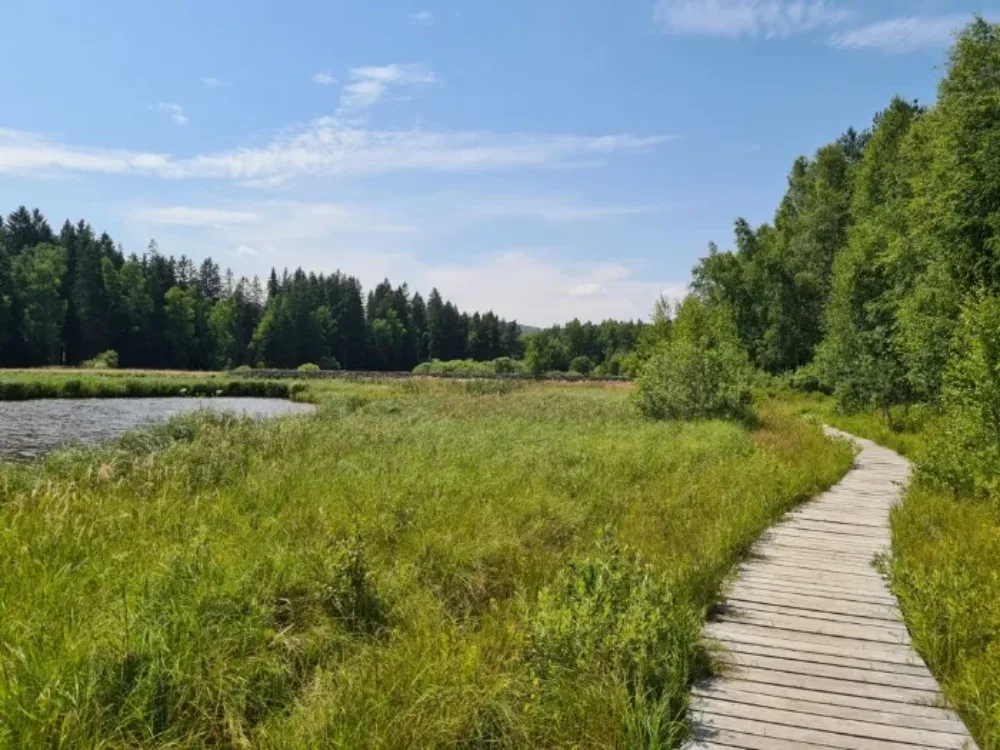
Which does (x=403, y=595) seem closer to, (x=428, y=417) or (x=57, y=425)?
(x=428, y=417)

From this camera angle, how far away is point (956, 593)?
15.9ft

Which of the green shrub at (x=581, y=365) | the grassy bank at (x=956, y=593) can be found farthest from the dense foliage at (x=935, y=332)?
the green shrub at (x=581, y=365)

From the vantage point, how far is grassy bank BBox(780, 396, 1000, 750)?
12.7 feet

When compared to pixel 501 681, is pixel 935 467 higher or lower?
higher

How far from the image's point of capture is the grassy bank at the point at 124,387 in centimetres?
3562

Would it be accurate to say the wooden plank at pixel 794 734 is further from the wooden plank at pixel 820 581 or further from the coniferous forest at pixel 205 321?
the coniferous forest at pixel 205 321

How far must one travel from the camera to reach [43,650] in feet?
12.3

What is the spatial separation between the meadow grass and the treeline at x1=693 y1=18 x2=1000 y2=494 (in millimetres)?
2720

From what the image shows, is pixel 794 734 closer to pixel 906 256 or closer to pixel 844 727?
pixel 844 727

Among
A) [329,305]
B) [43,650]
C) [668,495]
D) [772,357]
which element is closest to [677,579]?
[668,495]

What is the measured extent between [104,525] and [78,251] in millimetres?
84159

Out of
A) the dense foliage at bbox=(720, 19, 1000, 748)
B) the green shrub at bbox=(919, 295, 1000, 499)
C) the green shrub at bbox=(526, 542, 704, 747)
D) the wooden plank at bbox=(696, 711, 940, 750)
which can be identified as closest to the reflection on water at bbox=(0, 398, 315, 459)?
the green shrub at bbox=(526, 542, 704, 747)

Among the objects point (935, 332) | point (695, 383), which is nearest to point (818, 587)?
point (935, 332)

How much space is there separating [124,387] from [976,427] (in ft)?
141
